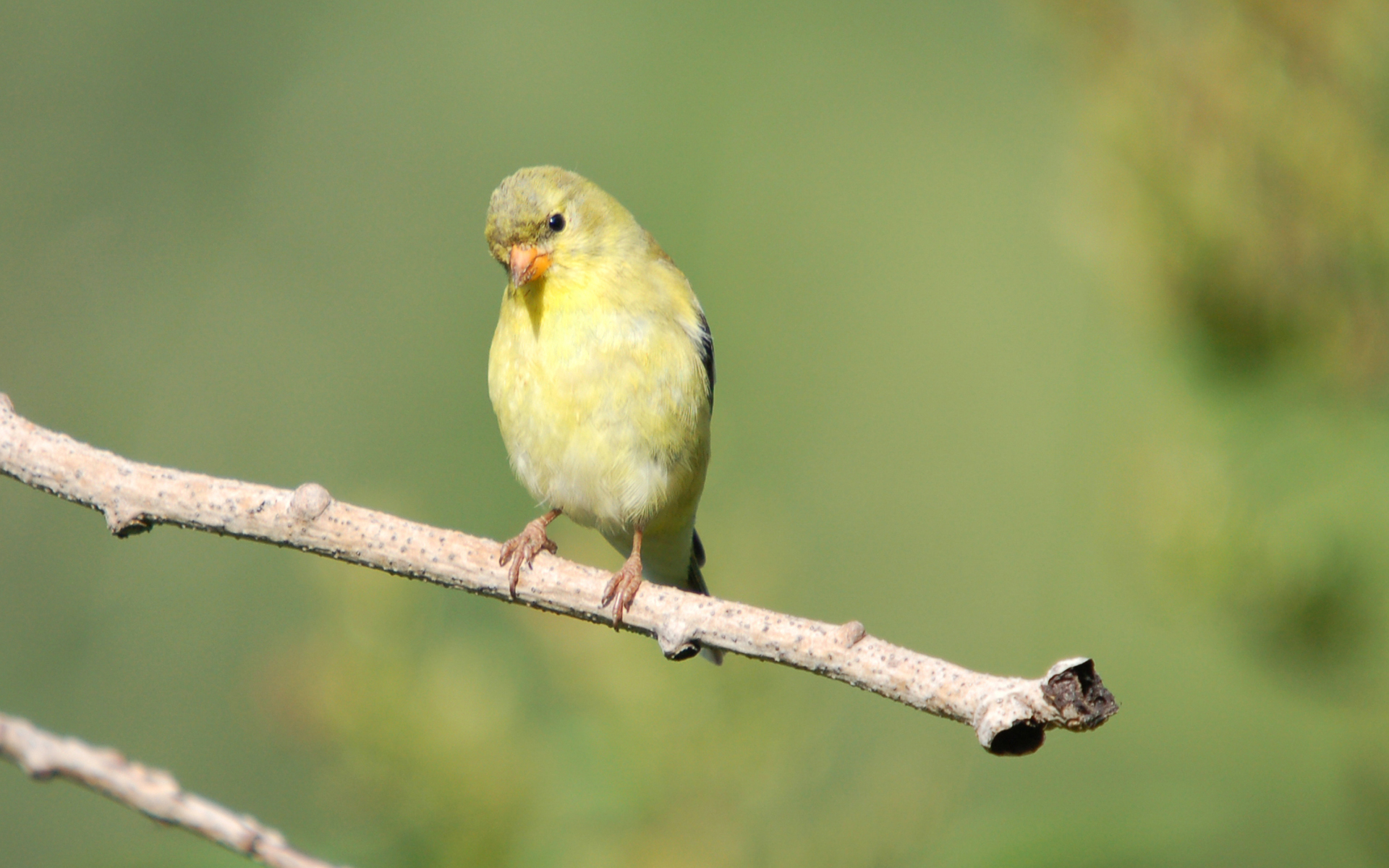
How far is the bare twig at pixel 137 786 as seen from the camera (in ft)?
3.15

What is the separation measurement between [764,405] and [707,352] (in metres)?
4.46

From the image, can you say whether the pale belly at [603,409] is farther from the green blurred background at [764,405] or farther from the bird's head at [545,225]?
the green blurred background at [764,405]

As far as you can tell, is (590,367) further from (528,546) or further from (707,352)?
(528,546)

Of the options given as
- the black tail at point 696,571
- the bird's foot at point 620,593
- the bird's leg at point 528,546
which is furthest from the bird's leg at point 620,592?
the black tail at point 696,571

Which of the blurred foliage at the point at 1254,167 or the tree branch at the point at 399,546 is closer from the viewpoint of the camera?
the tree branch at the point at 399,546

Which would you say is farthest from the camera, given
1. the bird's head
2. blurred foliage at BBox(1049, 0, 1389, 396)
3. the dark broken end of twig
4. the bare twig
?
the bird's head

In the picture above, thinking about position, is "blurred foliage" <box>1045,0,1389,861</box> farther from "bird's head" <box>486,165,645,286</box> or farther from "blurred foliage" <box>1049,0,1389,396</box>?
"bird's head" <box>486,165,645,286</box>

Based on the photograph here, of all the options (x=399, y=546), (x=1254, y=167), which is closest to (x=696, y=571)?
(x=399, y=546)

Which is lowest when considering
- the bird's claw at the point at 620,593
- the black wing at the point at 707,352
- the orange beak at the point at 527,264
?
the bird's claw at the point at 620,593

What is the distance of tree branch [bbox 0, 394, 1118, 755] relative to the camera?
66.2 inches

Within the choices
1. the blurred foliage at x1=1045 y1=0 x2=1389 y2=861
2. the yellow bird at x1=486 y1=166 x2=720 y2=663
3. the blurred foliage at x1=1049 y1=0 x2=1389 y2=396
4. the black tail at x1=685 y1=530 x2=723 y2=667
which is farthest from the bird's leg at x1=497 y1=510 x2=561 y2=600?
the blurred foliage at x1=1049 y1=0 x2=1389 y2=396

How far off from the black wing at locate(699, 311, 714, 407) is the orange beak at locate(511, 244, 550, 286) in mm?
442

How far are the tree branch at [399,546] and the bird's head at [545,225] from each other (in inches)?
39.1

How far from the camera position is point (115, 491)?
188 cm
